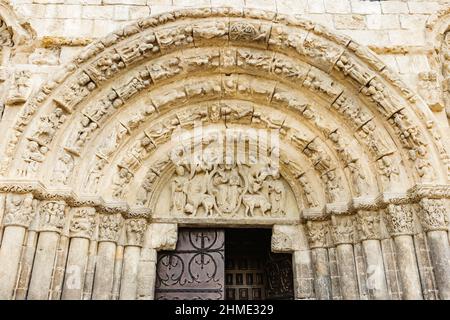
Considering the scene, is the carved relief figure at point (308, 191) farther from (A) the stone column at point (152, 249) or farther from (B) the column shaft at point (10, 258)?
(B) the column shaft at point (10, 258)

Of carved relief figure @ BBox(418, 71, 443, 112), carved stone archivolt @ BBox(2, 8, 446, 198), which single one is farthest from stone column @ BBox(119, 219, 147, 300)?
carved relief figure @ BBox(418, 71, 443, 112)

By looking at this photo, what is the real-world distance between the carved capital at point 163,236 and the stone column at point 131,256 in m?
0.16

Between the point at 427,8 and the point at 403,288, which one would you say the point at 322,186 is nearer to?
the point at 403,288

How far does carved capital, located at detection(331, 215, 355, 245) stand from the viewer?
16.1ft

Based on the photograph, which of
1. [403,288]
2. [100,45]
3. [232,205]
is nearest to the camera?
[403,288]

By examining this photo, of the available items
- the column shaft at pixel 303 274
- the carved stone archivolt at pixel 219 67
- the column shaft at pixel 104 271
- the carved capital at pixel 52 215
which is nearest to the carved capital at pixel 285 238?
the column shaft at pixel 303 274

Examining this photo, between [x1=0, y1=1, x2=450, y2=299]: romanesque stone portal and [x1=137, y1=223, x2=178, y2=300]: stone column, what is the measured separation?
16 millimetres

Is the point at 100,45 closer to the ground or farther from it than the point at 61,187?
farther from it

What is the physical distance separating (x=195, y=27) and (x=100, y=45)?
3.96 feet

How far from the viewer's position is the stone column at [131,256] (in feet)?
15.6
